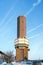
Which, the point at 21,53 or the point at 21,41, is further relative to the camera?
the point at 21,53

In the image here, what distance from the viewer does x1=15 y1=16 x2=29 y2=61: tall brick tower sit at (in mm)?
46125

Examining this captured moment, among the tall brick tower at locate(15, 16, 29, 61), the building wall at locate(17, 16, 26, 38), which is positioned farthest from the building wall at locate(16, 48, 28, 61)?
the building wall at locate(17, 16, 26, 38)

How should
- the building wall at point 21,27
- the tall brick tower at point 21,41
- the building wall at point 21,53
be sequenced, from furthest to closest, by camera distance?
the building wall at point 21,27
the building wall at point 21,53
the tall brick tower at point 21,41

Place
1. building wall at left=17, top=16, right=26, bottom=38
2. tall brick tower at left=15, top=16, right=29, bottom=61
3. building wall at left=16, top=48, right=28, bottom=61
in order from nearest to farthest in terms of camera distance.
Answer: tall brick tower at left=15, top=16, right=29, bottom=61 → building wall at left=16, top=48, right=28, bottom=61 → building wall at left=17, top=16, right=26, bottom=38

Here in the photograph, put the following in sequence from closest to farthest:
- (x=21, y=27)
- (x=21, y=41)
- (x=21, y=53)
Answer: (x=21, y=41) < (x=21, y=53) < (x=21, y=27)

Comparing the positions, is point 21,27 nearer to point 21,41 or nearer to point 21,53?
point 21,41

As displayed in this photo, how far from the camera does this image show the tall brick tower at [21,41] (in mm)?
46125

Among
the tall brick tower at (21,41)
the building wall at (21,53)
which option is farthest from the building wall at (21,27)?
the building wall at (21,53)

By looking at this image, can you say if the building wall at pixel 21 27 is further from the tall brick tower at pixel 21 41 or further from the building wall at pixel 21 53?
the building wall at pixel 21 53

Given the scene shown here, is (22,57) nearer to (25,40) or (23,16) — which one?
(25,40)

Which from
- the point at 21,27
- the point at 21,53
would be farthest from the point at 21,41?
the point at 21,27

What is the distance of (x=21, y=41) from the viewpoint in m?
45.9

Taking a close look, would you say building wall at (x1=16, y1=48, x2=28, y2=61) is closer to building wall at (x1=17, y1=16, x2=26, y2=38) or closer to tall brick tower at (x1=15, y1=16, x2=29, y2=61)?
tall brick tower at (x1=15, y1=16, x2=29, y2=61)

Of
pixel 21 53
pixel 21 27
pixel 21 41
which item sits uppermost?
pixel 21 27
